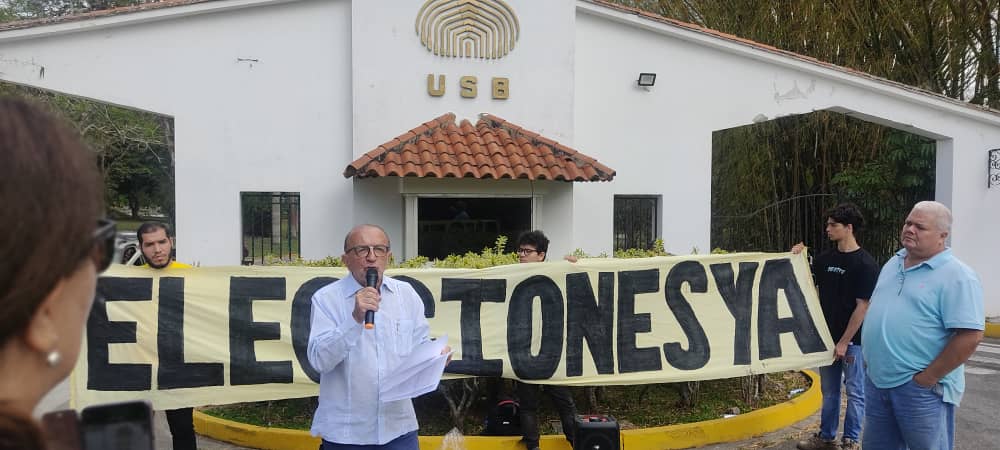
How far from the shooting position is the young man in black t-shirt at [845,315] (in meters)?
5.30

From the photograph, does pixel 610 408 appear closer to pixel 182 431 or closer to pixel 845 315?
pixel 845 315

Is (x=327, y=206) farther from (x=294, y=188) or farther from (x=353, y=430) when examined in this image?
(x=353, y=430)

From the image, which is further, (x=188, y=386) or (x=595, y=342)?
(x=595, y=342)

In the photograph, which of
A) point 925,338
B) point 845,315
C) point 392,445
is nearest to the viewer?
point 392,445

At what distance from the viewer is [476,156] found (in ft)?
27.0

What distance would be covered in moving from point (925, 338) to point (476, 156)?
5.48 meters

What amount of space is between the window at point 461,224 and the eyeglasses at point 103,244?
9418 mm

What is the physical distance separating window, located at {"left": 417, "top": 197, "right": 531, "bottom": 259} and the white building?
3.34 feet

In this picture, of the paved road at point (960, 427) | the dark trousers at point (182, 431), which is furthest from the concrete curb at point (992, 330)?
the dark trousers at point (182, 431)

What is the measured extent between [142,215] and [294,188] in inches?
1335

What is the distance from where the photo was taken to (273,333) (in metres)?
5.31

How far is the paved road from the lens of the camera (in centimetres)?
570

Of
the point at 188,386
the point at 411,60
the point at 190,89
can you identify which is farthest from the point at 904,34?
the point at 188,386

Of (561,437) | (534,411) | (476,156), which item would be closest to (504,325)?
(534,411)
